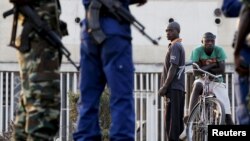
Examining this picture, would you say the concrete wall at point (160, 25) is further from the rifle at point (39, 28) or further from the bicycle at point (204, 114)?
the rifle at point (39, 28)

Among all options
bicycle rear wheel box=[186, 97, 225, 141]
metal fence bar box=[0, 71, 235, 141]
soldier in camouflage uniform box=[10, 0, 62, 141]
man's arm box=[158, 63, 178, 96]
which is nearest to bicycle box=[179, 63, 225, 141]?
bicycle rear wheel box=[186, 97, 225, 141]

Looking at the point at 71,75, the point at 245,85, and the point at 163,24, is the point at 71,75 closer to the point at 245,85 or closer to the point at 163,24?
the point at 163,24

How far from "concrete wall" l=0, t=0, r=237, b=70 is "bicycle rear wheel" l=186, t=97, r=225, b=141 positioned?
19.6 ft

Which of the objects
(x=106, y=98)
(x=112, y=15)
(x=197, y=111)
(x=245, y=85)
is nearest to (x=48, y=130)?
(x=112, y=15)

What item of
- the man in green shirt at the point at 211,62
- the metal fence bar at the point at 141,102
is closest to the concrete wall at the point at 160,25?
the metal fence bar at the point at 141,102

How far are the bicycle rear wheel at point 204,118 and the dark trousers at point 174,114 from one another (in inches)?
6.0

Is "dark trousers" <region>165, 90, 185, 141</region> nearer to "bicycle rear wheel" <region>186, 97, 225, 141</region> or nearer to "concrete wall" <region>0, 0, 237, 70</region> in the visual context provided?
"bicycle rear wheel" <region>186, 97, 225, 141</region>

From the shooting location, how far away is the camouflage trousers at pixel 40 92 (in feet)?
28.0

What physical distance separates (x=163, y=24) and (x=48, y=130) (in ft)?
38.4

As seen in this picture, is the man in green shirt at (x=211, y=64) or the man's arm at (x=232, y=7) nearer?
the man's arm at (x=232, y=7)

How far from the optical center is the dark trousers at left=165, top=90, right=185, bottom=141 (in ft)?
46.1

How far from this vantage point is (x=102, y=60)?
8539 mm

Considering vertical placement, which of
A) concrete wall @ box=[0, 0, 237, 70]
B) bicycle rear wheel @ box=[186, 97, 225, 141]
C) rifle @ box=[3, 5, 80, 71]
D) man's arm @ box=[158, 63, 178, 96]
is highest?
concrete wall @ box=[0, 0, 237, 70]

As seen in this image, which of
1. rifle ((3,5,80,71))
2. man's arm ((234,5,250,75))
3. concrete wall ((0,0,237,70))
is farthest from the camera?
concrete wall ((0,0,237,70))
